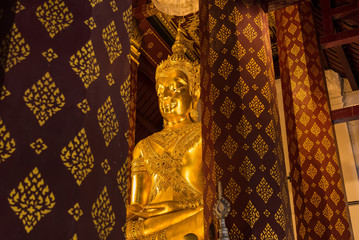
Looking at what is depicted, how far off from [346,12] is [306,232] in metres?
2.30

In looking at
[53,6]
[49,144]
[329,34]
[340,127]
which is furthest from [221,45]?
[340,127]

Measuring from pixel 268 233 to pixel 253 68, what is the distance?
916 mm

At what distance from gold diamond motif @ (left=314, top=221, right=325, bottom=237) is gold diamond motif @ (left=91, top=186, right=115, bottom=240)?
299 centimetres

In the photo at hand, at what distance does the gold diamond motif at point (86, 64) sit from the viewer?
1146mm

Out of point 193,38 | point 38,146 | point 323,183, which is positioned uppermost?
point 193,38

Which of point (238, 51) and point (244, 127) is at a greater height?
point (238, 51)

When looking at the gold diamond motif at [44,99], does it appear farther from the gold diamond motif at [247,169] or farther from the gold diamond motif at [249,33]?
the gold diamond motif at [249,33]

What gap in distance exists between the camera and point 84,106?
1.12 meters

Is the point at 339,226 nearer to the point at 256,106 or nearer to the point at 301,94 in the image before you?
the point at 301,94

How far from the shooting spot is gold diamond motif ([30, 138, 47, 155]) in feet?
3.27

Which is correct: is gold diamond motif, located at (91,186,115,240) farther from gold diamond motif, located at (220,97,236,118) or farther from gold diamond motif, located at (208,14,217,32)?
gold diamond motif, located at (208,14,217,32)

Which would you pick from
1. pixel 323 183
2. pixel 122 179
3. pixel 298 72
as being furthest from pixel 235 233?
pixel 298 72

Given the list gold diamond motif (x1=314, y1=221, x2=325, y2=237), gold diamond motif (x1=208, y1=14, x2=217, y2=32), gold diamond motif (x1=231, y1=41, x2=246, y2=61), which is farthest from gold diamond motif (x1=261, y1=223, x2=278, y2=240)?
gold diamond motif (x1=314, y1=221, x2=325, y2=237)

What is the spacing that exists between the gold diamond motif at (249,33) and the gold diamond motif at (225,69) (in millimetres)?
219
